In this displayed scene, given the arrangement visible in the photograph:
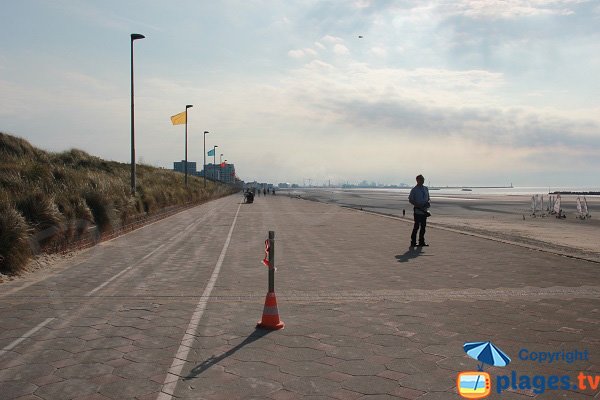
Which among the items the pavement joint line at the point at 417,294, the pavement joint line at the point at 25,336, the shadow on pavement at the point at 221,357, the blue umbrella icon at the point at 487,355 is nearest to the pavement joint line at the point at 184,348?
the shadow on pavement at the point at 221,357

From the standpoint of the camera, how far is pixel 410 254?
1277cm

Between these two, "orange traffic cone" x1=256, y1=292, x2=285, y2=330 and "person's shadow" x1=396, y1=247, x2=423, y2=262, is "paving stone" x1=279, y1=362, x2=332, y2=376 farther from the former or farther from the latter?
"person's shadow" x1=396, y1=247, x2=423, y2=262

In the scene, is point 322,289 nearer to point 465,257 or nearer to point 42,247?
point 465,257

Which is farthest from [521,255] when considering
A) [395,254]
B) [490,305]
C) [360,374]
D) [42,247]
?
[42,247]

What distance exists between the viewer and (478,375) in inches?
181

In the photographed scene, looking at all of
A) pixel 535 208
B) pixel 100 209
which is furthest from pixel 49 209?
pixel 535 208

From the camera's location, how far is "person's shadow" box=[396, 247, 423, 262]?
11.9m

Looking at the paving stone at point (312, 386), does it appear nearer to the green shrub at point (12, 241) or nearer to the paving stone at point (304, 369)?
the paving stone at point (304, 369)

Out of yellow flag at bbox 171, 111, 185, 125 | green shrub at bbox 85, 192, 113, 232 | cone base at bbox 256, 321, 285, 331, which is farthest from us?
yellow flag at bbox 171, 111, 185, 125

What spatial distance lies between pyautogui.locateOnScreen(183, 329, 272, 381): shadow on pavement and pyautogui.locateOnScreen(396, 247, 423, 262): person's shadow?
21.4 ft

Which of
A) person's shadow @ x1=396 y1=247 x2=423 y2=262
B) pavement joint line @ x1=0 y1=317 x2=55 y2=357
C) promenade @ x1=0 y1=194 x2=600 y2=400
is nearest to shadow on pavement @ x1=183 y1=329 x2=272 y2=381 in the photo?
promenade @ x1=0 y1=194 x2=600 y2=400

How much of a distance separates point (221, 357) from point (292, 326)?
4.36 ft

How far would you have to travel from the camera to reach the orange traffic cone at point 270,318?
6.02 metres

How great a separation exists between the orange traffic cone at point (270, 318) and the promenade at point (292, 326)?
6.5 inches
